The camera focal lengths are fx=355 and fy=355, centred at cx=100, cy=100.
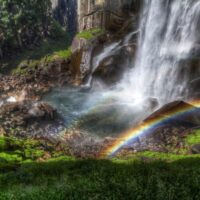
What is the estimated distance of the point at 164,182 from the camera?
13883 millimetres

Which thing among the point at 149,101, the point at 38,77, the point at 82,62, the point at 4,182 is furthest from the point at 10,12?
the point at 4,182

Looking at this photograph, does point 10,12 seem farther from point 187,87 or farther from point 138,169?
point 138,169

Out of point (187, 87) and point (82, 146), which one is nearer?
point (82, 146)

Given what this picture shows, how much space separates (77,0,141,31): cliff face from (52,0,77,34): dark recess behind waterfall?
23500mm

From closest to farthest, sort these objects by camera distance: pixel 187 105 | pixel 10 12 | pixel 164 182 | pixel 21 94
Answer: pixel 164 182 < pixel 187 105 < pixel 21 94 < pixel 10 12

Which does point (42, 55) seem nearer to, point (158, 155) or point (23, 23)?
point (23, 23)

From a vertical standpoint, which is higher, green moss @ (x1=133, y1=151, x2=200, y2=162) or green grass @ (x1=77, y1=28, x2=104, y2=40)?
green grass @ (x1=77, y1=28, x2=104, y2=40)

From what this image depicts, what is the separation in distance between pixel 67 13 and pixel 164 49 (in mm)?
40746

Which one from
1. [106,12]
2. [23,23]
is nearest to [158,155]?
[106,12]

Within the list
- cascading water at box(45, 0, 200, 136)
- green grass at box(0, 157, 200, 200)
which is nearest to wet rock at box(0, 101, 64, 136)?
cascading water at box(45, 0, 200, 136)

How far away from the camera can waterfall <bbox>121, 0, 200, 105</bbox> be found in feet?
117

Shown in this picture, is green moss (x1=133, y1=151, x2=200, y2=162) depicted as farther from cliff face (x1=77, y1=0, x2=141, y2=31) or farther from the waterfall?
cliff face (x1=77, y1=0, x2=141, y2=31)

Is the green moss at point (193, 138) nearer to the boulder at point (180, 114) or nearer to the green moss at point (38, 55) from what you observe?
the boulder at point (180, 114)

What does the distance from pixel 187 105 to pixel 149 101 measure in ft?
18.1
